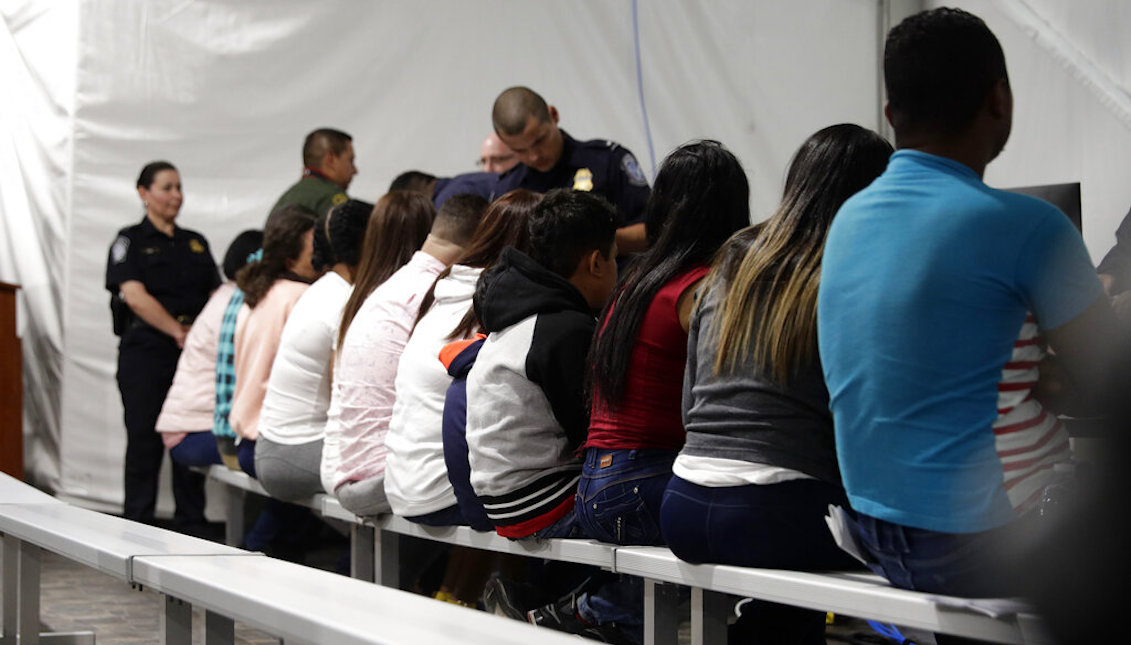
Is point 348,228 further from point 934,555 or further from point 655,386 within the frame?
point 934,555

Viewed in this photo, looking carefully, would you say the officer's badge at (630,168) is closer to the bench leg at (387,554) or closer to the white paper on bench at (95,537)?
the bench leg at (387,554)

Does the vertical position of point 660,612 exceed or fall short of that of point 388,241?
it falls short

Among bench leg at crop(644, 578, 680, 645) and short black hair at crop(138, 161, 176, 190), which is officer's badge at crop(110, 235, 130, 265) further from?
bench leg at crop(644, 578, 680, 645)

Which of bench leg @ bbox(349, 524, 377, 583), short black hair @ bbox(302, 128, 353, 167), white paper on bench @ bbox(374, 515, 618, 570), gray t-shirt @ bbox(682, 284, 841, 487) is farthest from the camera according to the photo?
short black hair @ bbox(302, 128, 353, 167)

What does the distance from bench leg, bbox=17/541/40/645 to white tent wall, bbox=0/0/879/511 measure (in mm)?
2934

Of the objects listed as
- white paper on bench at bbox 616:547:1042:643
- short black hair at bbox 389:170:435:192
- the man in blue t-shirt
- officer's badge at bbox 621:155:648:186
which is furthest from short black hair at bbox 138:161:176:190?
the man in blue t-shirt

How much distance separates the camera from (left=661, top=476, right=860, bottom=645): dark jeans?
191 centimetres

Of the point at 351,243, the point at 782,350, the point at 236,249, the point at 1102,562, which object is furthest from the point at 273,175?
the point at 1102,562

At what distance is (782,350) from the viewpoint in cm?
190

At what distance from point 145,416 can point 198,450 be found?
0.60m

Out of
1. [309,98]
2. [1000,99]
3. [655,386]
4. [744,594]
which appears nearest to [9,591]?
[655,386]

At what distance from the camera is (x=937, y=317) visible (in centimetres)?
157

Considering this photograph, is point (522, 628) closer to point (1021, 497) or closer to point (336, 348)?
point (1021, 497)

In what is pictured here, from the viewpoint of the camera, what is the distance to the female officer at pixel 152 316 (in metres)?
5.09
